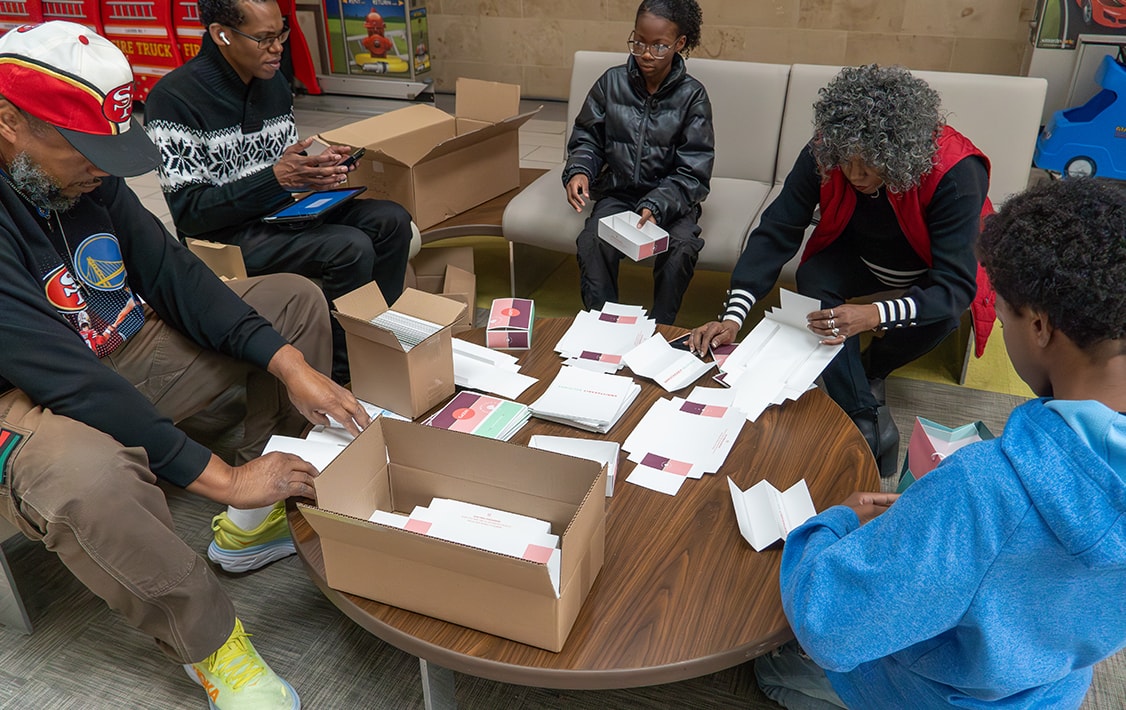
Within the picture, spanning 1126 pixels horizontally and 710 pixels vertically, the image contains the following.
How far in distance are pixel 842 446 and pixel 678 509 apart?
1.37 ft

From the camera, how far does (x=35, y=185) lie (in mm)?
1597

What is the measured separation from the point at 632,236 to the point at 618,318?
53 centimetres

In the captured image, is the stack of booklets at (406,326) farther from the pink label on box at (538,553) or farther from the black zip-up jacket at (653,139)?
the black zip-up jacket at (653,139)

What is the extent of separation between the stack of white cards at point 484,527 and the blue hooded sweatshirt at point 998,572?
43 centimetres

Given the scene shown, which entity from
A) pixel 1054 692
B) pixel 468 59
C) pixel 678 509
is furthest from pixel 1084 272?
pixel 468 59

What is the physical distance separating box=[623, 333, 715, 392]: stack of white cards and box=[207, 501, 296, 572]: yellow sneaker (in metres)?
0.91

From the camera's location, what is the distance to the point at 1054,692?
1.15 metres

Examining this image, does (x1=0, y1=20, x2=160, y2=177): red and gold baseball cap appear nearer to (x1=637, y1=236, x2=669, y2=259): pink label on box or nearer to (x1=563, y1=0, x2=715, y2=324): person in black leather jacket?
(x1=637, y1=236, x2=669, y2=259): pink label on box

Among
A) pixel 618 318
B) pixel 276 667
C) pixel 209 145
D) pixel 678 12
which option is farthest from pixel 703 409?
pixel 209 145

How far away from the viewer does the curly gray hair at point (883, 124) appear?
196 cm

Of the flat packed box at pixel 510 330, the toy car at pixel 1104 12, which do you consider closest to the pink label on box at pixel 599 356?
the flat packed box at pixel 510 330

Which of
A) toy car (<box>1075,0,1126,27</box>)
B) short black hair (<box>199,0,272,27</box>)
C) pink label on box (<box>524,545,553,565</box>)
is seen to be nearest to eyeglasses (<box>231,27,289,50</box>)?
short black hair (<box>199,0,272,27</box>)

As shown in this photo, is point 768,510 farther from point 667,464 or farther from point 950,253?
point 950,253

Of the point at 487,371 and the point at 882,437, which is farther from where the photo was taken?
the point at 882,437
